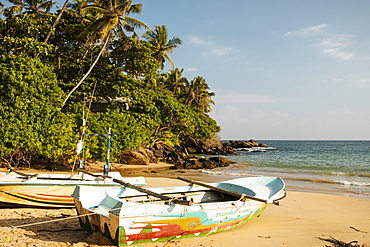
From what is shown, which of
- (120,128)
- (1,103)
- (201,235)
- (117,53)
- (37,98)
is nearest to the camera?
(201,235)

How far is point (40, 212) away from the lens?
28.3 feet

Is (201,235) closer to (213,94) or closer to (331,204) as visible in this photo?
(331,204)

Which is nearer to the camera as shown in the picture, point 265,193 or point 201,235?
point 201,235

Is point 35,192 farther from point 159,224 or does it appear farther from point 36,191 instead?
point 159,224

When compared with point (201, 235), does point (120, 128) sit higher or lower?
higher

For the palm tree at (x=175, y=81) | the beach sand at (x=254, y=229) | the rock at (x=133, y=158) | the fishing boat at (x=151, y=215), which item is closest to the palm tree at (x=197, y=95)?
the palm tree at (x=175, y=81)

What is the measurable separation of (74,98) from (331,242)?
1883 cm

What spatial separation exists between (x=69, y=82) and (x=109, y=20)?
17.3ft

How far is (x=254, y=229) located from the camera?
765cm

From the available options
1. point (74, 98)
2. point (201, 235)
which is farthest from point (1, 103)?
point (201, 235)

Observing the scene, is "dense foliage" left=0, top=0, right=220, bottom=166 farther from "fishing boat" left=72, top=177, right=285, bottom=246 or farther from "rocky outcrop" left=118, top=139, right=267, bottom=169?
"fishing boat" left=72, top=177, right=285, bottom=246

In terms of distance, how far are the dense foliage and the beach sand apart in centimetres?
748

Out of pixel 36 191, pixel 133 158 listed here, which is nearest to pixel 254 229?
pixel 36 191

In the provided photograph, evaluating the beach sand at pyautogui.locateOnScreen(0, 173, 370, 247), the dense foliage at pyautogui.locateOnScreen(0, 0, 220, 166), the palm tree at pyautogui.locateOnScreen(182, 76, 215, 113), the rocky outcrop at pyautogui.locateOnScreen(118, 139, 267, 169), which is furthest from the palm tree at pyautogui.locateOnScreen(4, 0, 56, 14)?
the palm tree at pyautogui.locateOnScreen(182, 76, 215, 113)
